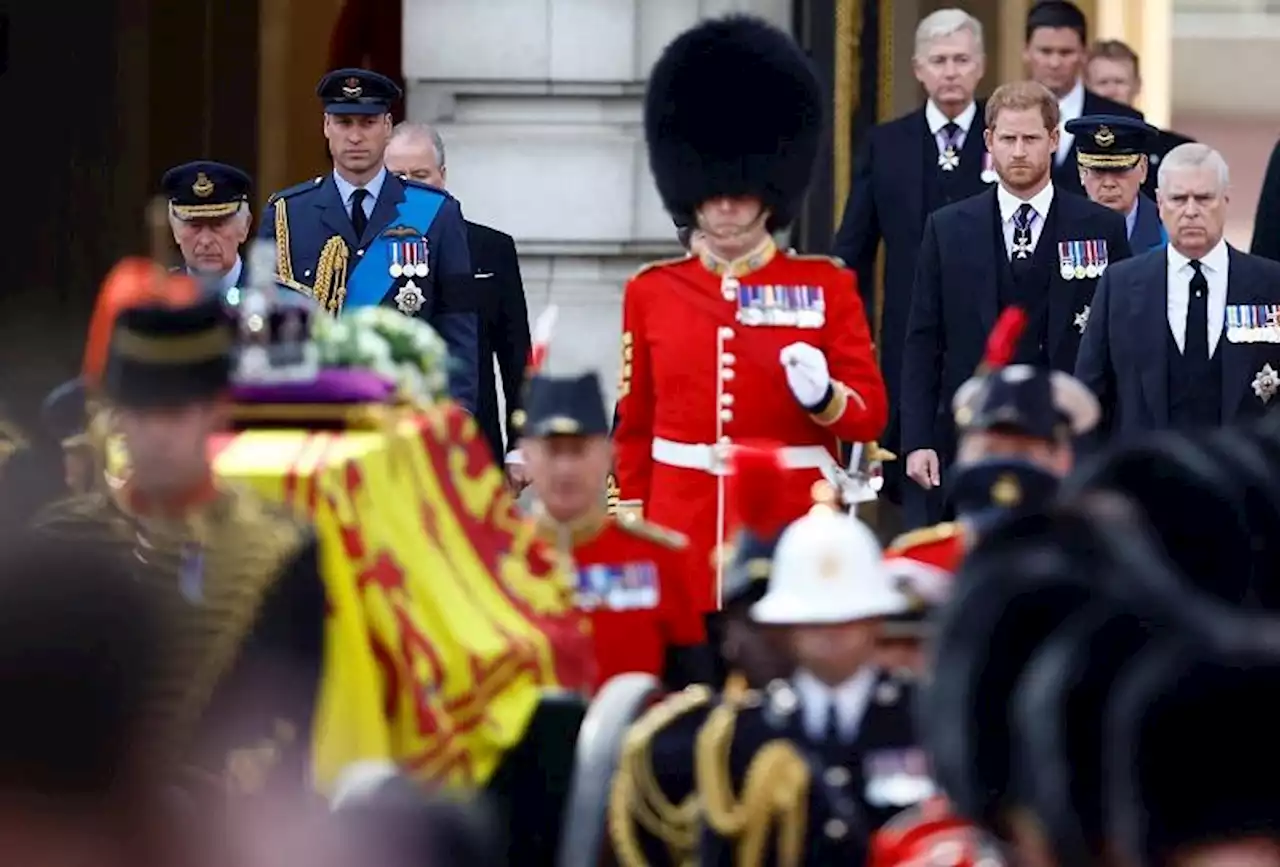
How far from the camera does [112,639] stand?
624cm

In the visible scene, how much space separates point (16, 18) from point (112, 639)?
9.65 meters

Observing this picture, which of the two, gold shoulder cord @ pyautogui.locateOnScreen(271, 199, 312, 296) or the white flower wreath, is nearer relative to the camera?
the white flower wreath

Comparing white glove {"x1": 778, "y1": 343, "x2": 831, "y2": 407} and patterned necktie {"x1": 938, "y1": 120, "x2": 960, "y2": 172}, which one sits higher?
patterned necktie {"x1": 938, "y1": 120, "x2": 960, "y2": 172}

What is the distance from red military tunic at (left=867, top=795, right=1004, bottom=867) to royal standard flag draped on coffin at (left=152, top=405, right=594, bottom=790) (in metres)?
0.94

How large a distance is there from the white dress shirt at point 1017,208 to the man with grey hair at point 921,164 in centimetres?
68

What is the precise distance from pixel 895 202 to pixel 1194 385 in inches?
61.4

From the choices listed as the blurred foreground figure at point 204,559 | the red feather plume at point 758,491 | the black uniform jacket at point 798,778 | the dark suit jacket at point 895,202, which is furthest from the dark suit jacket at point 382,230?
the blurred foreground figure at point 204,559

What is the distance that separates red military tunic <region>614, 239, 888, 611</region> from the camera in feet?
33.9

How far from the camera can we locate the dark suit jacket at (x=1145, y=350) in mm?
11594

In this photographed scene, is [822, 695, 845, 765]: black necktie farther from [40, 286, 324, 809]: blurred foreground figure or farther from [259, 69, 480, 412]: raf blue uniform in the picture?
[259, 69, 480, 412]: raf blue uniform

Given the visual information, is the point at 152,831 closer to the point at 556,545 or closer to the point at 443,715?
the point at 443,715

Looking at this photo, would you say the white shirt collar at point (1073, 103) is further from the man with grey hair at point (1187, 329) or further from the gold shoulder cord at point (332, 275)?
the gold shoulder cord at point (332, 275)

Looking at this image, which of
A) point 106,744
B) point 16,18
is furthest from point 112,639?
point 16,18

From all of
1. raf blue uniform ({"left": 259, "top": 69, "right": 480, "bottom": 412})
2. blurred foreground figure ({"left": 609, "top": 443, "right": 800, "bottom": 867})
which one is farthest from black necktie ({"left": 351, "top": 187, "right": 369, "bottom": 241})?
blurred foreground figure ({"left": 609, "top": 443, "right": 800, "bottom": 867})
